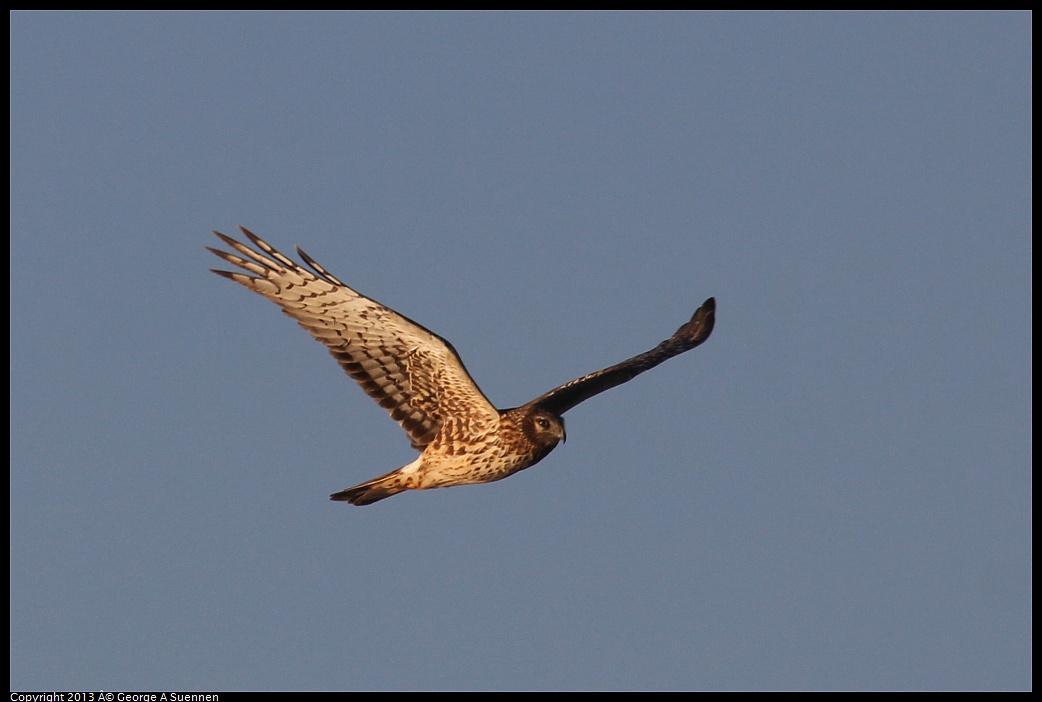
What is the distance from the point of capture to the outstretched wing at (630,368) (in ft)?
48.4

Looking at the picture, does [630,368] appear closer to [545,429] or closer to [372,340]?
[545,429]

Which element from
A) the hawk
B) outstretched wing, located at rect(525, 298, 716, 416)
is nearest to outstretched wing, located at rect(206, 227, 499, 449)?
the hawk

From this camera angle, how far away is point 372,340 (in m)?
13.9

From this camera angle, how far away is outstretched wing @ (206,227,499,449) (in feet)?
44.9

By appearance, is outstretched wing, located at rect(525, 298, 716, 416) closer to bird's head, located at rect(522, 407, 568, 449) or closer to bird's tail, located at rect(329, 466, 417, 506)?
bird's head, located at rect(522, 407, 568, 449)

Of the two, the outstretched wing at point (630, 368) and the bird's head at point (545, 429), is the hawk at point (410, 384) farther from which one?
the outstretched wing at point (630, 368)

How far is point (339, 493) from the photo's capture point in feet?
46.9

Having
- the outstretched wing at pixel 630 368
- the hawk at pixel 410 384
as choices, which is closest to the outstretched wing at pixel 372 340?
the hawk at pixel 410 384

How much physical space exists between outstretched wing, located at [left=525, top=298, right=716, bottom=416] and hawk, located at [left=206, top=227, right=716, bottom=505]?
0.43 meters
